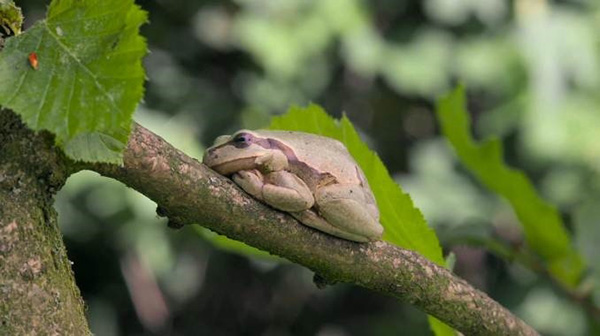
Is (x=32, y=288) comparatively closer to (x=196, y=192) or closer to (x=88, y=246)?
(x=196, y=192)

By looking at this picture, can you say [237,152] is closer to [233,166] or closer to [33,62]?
[233,166]

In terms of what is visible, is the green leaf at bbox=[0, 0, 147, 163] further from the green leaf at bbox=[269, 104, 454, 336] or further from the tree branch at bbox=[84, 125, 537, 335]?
the green leaf at bbox=[269, 104, 454, 336]

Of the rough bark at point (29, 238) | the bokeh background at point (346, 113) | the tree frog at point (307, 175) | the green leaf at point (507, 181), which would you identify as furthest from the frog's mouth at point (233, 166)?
the bokeh background at point (346, 113)

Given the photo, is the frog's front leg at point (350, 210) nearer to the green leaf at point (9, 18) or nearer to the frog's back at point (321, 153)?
the frog's back at point (321, 153)

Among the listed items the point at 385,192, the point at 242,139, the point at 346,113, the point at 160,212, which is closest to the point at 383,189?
the point at 385,192

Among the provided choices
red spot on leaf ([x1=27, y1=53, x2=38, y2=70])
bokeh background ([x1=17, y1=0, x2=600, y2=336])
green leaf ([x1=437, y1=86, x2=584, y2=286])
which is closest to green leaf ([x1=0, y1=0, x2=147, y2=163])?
red spot on leaf ([x1=27, y1=53, x2=38, y2=70])

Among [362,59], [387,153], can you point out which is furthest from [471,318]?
[387,153]
